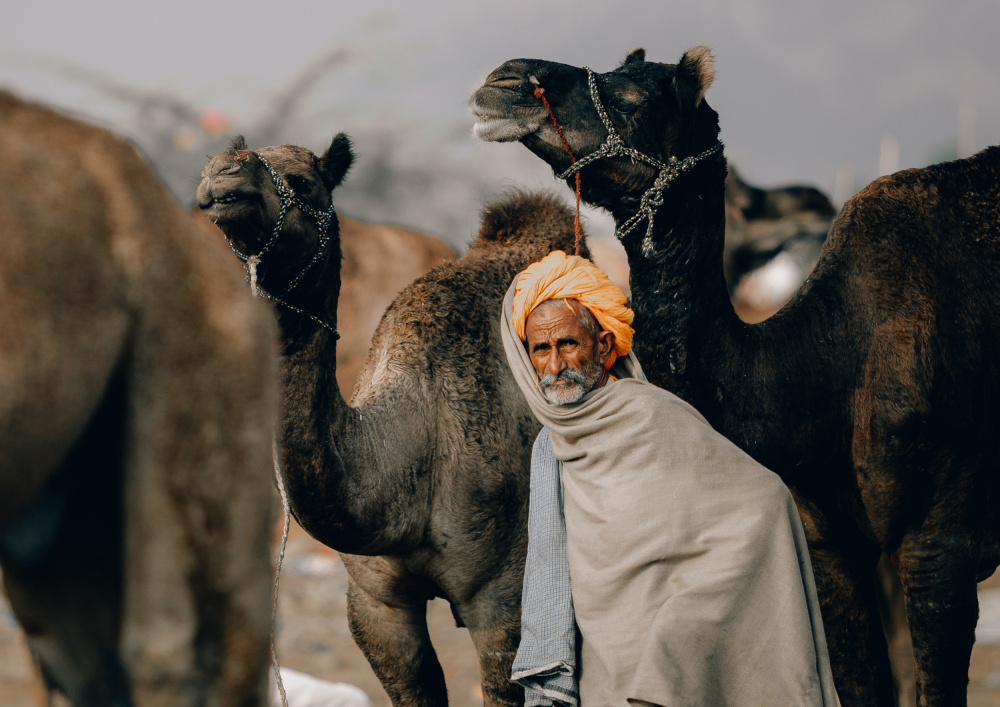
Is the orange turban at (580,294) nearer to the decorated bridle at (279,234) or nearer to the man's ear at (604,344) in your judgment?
the man's ear at (604,344)

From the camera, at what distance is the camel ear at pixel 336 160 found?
3395 millimetres

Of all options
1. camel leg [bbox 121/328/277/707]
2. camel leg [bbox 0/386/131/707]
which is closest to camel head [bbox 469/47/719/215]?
camel leg [bbox 121/328/277/707]

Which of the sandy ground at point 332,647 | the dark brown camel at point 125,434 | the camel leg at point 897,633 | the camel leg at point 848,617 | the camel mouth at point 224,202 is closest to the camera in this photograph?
the dark brown camel at point 125,434

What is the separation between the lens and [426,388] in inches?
142

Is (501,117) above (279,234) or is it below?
above

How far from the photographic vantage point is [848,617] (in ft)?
12.1

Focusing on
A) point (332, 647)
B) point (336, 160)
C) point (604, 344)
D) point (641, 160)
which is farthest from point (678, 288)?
point (332, 647)

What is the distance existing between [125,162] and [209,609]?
0.65 meters

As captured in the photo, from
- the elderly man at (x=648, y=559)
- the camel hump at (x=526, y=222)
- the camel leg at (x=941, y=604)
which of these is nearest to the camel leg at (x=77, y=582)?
the elderly man at (x=648, y=559)

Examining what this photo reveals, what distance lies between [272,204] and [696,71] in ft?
5.40

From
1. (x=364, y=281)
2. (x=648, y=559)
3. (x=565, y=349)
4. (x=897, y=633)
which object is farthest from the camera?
(x=364, y=281)

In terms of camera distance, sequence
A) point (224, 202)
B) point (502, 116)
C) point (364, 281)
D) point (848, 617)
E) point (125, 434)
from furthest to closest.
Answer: point (364, 281)
point (848, 617)
point (502, 116)
point (224, 202)
point (125, 434)

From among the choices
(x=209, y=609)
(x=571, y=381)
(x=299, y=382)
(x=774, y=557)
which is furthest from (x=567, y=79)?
(x=209, y=609)

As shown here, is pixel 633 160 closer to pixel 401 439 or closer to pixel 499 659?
pixel 401 439
